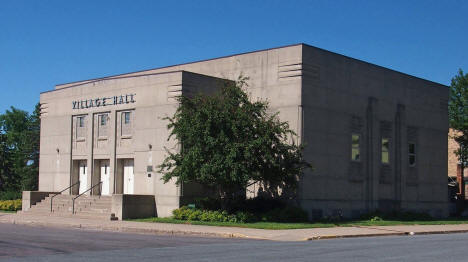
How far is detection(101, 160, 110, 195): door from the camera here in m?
37.8

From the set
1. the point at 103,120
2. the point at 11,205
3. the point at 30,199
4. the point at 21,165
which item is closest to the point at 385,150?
the point at 103,120

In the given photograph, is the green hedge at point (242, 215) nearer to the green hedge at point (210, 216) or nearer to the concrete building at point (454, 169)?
the green hedge at point (210, 216)

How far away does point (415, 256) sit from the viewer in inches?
643

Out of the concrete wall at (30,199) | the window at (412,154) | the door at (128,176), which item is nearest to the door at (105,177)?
the door at (128,176)

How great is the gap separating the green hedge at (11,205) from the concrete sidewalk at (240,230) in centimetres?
860

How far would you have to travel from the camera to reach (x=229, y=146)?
95.0 feet

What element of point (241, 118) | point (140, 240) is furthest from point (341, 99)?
point (140, 240)

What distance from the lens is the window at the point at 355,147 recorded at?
36094 millimetres

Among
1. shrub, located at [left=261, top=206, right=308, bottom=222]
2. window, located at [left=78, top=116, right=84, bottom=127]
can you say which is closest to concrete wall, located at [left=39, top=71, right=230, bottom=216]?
window, located at [left=78, top=116, right=84, bottom=127]

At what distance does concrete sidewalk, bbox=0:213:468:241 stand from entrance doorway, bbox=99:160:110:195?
598cm

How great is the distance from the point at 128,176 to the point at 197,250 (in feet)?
64.7

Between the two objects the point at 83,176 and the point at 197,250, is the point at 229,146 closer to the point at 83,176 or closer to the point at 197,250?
the point at 197,250

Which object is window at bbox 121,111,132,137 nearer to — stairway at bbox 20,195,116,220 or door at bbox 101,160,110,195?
door at bbox 101,160,110,195

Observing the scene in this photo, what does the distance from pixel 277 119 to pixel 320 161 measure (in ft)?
10.9
